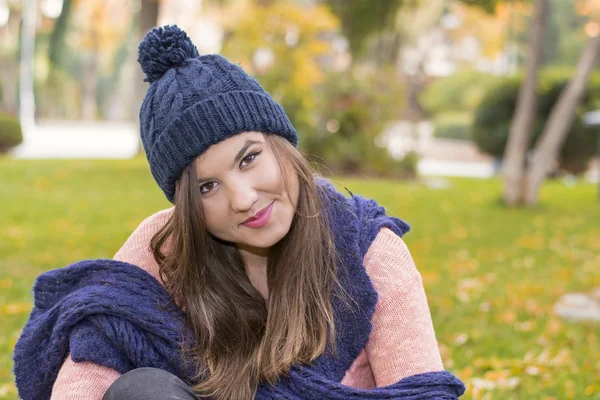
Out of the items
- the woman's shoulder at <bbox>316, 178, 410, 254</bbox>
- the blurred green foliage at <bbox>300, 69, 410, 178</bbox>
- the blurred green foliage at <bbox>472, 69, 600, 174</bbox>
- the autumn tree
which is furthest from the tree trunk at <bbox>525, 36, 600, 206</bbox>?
the woman's shoulder at <bbox>316, 178, 410, 254</bbox>

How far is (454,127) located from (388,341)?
25.0m

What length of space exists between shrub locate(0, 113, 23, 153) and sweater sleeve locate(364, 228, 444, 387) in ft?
51.8

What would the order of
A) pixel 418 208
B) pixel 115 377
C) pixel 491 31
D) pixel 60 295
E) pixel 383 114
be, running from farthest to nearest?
pixel 491 31, pixel 383 114, pixel 418 208, pixel 60 295, pixel 115 377

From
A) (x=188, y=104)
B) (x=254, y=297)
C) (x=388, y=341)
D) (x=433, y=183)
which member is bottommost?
(x=433, y=183)

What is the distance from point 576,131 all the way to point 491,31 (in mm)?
18164

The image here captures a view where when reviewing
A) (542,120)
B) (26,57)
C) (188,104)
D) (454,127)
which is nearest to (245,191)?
(188,104)

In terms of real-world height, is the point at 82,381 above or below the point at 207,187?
below

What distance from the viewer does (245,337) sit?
201 centimetres

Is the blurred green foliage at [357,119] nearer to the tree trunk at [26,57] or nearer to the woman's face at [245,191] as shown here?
the woman's face at [245,191]

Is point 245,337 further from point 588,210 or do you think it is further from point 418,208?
point 588,210

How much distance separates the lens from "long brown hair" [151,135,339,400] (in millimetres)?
1918

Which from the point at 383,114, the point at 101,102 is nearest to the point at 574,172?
the point at 383,114

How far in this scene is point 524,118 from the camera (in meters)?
9.31

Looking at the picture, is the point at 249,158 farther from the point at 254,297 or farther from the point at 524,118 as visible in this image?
the point at 524,118
